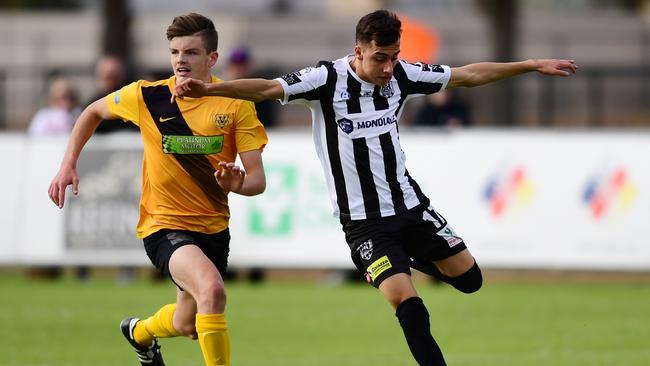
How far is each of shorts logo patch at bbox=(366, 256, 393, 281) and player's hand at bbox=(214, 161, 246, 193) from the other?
90cm

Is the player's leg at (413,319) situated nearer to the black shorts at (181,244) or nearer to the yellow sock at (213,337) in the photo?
the yellow sock at (213,337)

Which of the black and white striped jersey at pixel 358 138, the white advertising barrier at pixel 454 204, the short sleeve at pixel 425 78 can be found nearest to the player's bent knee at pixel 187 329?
the black and white striped jersey at pixel 358 138

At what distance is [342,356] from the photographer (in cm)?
962

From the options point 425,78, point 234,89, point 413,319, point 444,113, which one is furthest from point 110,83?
point 413,319

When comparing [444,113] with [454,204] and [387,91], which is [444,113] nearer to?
[454,204]

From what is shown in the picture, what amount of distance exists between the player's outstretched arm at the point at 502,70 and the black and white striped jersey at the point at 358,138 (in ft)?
1.13

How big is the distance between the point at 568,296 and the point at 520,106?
40.1 ft

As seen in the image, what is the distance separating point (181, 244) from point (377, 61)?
1.51 metres

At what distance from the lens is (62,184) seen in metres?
7.46

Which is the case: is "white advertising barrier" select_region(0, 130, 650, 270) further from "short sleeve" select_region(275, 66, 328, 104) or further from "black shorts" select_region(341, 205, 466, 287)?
"short sleeve" select_region(275, 66, 328, 104)

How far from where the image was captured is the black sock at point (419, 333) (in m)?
7.07

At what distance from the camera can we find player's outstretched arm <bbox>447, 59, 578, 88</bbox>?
7.41 m

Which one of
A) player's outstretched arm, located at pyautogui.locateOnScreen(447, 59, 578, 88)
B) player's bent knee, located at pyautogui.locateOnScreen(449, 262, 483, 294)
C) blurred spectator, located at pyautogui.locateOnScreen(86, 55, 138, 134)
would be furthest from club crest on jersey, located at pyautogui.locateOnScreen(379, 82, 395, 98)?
blurred spectator, located at pyautogui.locateOnScreen(86, 55, 138, 134)

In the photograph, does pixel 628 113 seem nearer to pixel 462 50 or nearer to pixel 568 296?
pixel 462 50
